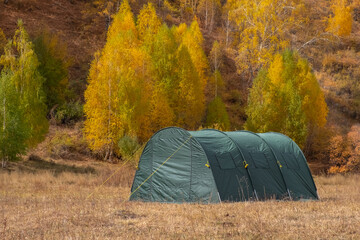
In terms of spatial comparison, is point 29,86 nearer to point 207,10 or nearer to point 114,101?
point 114,101

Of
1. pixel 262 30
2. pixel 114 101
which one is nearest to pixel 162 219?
pixel 114 101

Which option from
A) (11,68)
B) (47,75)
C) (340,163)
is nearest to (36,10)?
(47,75)

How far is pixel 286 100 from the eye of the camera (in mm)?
38719

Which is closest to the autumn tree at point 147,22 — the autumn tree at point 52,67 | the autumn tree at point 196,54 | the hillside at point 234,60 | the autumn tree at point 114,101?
the autumn tree at point 196,54

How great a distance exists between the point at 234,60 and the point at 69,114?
26851mm

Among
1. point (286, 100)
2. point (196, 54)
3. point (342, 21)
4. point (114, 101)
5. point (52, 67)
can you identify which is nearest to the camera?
point (114, 101)

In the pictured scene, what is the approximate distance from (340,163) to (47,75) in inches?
1037

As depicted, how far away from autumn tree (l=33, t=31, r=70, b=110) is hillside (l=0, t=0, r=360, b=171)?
379 centimetres

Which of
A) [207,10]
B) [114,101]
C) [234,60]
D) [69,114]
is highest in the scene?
[207,10]

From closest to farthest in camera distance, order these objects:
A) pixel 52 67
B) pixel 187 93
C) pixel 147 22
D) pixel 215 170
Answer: pixel 215 170 → pixel 187 93 → pixel 52 67 → pixel 147 22

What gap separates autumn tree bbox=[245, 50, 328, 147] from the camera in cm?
3716

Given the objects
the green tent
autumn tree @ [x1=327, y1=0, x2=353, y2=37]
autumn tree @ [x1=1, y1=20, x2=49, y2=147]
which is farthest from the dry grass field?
autumn tree @ [x1=327, y1=0, x2=353, y2=37]

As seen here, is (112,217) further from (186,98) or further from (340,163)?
(340,163)

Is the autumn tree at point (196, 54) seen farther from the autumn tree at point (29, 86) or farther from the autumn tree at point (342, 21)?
the autumn tree at point (342, 21)
